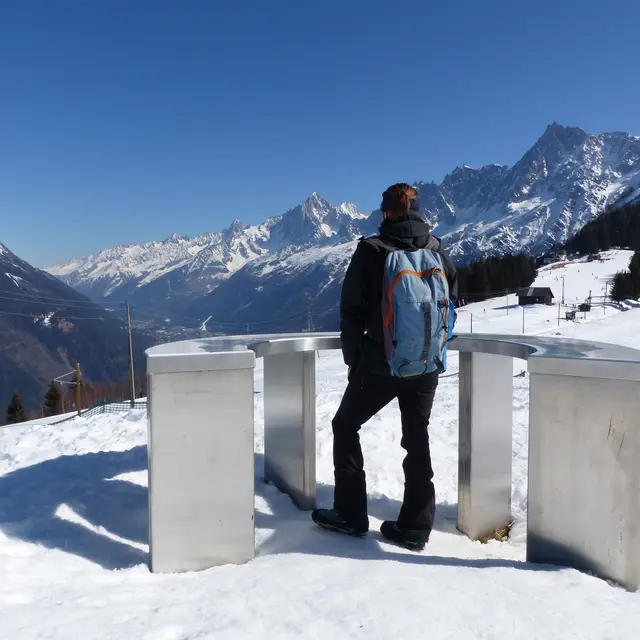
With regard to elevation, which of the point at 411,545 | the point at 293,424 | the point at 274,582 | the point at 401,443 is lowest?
the point at 411,545

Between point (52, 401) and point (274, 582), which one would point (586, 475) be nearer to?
point (274, 582)

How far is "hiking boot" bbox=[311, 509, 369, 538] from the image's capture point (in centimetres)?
379

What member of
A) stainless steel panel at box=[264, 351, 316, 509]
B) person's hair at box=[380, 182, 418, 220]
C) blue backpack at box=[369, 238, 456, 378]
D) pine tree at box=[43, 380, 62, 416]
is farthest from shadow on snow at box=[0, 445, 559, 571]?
pine tree at box=[43, 380, 62, 416]

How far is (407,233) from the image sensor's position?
3.40 m

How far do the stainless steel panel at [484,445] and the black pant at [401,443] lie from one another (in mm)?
849

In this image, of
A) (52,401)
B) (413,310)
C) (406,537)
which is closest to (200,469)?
(406,537)

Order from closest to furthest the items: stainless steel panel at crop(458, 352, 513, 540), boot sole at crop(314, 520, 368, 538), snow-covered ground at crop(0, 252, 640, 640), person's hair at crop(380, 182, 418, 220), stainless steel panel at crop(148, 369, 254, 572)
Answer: snow-covered ground at crop(0, 252, 640, 640) → stainless steel panel at crop(148, 369, 254, 572) → person's hair at crop(380, 182, 418, 220) → boot sole at crop(314, 520, 368, 538) → stainless steel panel at crop(458, 352, 513, 540)

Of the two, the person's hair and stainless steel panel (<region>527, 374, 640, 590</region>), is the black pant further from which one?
the person's hair

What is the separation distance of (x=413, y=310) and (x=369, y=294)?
12.7 inches

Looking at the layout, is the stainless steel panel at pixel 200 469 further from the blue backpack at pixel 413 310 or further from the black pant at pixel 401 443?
the blue backpack at pixel 413 310

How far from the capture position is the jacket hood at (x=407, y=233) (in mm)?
3396

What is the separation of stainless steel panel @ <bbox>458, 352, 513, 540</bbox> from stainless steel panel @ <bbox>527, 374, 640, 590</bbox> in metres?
1.22

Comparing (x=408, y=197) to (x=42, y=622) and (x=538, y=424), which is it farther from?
(x=42, y=622)

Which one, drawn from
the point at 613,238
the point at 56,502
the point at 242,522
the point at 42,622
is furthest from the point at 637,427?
the point at 613,238
